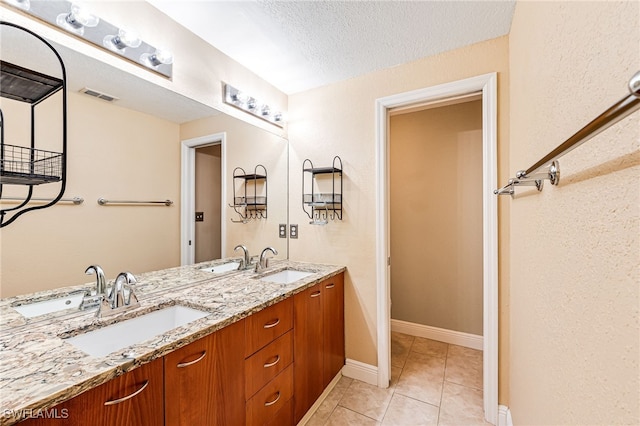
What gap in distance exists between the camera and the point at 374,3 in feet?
4.76

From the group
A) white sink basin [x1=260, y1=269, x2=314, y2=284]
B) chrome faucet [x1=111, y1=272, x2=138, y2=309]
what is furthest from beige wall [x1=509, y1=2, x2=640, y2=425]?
chrome faucet [x1=111, y1=272, x2=138, y2=309]

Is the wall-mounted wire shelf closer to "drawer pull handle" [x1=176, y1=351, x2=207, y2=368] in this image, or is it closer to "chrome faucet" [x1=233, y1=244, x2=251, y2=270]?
"drawer pull handle" [x1=176, y1=351, x2=207, y2=368]

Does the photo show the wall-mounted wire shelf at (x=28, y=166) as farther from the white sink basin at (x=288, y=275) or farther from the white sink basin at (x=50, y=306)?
the white sink basin at (x=288, y=275)

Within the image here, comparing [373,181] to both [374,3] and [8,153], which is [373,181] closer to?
[374,3]

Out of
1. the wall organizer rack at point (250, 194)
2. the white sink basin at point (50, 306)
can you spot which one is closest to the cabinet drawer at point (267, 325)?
the white sink basin at point (50, 306)

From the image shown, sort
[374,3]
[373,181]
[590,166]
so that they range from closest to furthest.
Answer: [590,166]
[374,3]
[373,181]

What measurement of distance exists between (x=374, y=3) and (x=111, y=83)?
1.37 metres

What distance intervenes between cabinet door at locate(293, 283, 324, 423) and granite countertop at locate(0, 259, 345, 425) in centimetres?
12

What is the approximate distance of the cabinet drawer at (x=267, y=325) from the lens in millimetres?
1244

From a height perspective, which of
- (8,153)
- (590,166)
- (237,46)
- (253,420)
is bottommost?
(253,420)

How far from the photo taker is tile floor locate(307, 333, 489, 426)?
173cm

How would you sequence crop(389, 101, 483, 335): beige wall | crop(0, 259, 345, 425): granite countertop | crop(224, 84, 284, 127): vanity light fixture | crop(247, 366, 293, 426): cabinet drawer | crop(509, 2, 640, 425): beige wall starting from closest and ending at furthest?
crop(509, 2, 640, 425): beige wall
crop(0, 259, 345, 425): granite countertop
crop(247, 366, 293, 426): cabinet drawer
crop(224, 84, 284, 127): vanity light fixture
crop(389, 101, 483, 335): beige wall

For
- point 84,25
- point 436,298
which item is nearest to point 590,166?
point 84,25

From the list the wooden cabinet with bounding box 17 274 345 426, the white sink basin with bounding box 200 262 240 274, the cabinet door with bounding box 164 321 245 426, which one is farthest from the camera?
the white sink basin with bounding box 200 262 240 274
